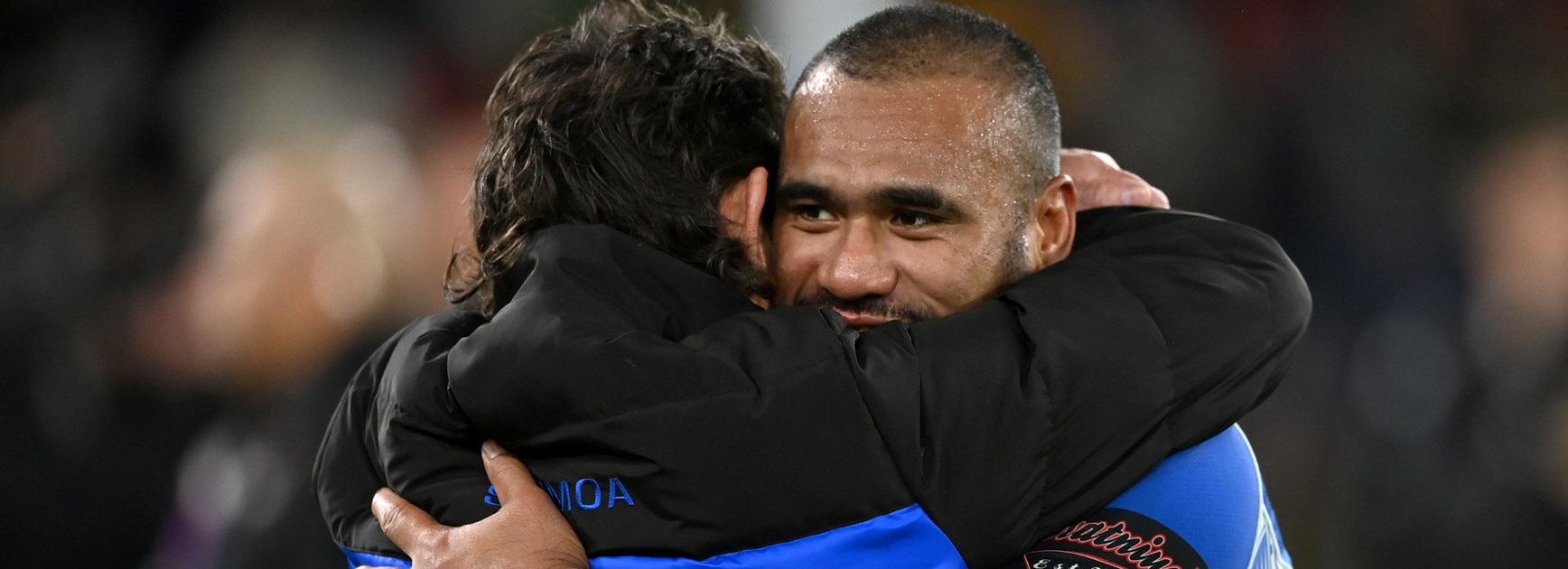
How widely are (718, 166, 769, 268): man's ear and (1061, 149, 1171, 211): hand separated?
0.45 m

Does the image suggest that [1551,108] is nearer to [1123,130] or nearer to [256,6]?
[1123,130]

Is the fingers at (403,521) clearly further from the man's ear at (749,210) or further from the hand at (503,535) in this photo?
the man's ear at (749,210)

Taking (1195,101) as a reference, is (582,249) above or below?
above

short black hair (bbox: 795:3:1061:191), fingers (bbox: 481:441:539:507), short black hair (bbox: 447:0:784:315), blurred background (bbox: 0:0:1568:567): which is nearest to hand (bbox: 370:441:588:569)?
fingers (bbox: 481:441:539:507)

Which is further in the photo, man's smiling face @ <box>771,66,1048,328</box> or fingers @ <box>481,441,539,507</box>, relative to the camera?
man's smiling face @ <box>771,66,1048,328</box>

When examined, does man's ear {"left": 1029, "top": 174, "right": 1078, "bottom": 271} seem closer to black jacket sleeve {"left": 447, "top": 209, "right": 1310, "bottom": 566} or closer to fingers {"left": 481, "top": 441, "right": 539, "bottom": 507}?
black jacket sleeve {"left": 447, "top": 209, "right": 1310, "bottom": 566}

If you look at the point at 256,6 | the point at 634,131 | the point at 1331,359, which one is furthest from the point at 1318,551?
the point at 256,6

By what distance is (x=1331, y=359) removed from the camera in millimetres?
3312

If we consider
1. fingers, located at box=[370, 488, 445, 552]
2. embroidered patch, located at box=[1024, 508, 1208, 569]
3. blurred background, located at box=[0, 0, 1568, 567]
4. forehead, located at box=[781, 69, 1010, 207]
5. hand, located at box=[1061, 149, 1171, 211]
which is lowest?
blurred background, located at box=[0, 0, 1568, 567]

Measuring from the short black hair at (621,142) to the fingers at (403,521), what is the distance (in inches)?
9.5

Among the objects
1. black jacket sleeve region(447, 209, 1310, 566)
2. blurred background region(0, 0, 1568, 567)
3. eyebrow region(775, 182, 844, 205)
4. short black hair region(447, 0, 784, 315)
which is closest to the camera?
black jacket sleeve region(447, 209, 1310, 566)

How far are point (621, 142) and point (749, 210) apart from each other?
0.66ft

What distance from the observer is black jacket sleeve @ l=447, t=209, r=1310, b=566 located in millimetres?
1189

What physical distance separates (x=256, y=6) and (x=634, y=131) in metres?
2.44
